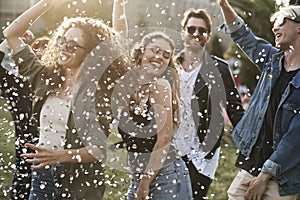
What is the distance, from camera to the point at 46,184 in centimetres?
381

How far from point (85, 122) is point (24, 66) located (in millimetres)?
482

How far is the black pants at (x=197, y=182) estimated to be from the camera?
15.1 feet

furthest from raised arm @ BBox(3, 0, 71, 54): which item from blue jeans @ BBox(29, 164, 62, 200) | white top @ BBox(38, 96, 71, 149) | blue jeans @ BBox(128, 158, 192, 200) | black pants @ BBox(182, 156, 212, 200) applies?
black pants @ BBox(182, 156, 212, 200)

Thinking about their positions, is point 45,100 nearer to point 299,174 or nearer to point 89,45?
point 89,45

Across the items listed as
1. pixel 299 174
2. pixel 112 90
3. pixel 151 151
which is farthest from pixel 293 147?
pixel 112 90

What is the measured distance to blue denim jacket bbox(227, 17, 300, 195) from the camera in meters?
3.83

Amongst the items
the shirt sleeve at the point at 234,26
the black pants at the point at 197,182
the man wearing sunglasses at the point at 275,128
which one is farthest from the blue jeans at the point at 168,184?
the shirt sleeve at the point at 234,26

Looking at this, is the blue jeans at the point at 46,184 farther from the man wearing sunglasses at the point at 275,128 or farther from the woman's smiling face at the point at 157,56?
the man wearing sunglasses at the point at 275,128

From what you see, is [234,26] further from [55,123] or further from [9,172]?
[9,172]

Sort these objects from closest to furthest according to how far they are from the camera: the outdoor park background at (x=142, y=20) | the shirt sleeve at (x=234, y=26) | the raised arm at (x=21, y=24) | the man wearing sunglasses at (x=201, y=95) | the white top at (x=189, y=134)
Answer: the raised arm at (x=21, y=24)
the shirt sleeve at (x=234, y=26)
the white top at (x=189, y=134)
the man wearing sunglasses at (x=201, y=95)
the outdoor park background at (x=142, y=20)

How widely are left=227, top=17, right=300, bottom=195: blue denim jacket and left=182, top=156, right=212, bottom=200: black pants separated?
1.92 feet

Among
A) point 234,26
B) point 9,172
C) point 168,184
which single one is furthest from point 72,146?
point 9,172

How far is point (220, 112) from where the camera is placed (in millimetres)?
4668

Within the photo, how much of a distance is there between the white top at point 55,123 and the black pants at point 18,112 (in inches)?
24.9
